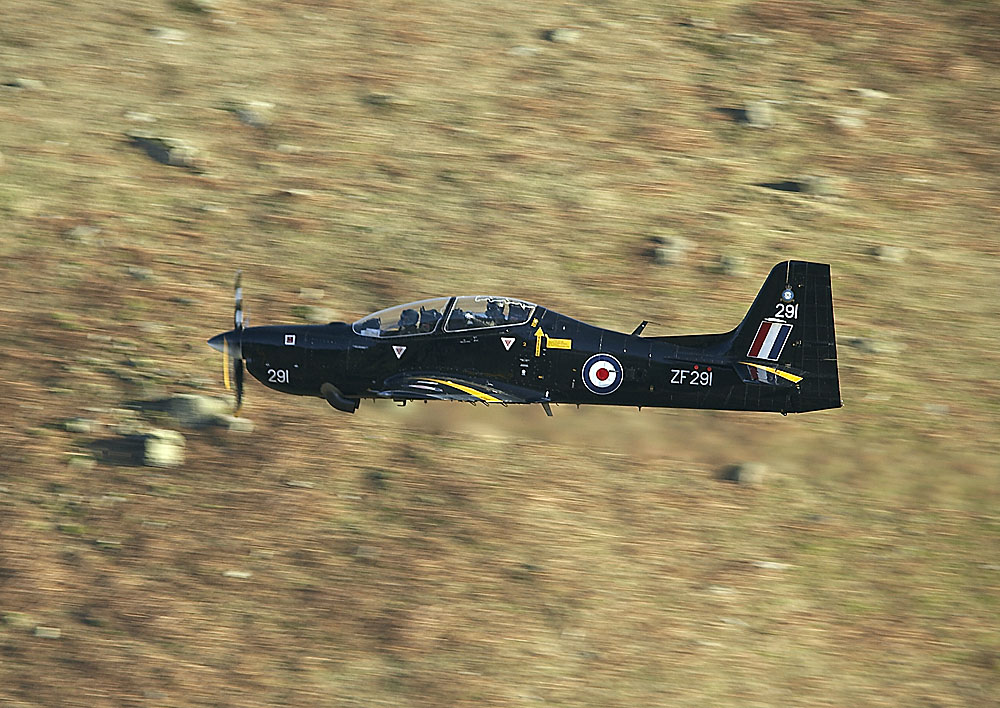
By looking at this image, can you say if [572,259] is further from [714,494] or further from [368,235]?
[714,494]

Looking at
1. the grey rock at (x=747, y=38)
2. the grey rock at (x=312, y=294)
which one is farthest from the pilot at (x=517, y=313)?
the grey rock at (x=747, y=38)

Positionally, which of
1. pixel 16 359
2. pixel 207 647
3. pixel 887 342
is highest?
pixel 887 342

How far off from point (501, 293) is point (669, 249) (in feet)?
16.2

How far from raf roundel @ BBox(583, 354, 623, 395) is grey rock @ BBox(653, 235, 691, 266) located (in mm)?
8464

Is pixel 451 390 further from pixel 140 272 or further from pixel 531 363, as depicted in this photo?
pixel 140 272

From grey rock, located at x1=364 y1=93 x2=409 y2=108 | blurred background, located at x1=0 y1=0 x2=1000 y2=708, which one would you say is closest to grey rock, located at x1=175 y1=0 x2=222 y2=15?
blurred background, located at x1=0 y1=0 x2=1000 y2=708

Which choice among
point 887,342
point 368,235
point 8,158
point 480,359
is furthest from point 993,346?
point 8,158

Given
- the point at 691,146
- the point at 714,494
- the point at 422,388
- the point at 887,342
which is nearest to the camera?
the point at 422,388

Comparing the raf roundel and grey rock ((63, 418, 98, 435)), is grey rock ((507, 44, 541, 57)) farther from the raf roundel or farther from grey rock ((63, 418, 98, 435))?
grey rock ((63, 418, 98, 435))

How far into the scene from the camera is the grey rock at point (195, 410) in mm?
21922

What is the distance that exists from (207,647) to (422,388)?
19.4 feet

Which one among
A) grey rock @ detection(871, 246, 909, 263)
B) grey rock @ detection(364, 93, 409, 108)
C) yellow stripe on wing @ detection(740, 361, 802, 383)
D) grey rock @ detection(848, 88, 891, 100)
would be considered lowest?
yellow stripe on wing @ detection(740, 361, 802, 383)

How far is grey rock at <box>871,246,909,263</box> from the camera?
28703 millimetres

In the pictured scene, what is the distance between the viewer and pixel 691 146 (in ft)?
107
